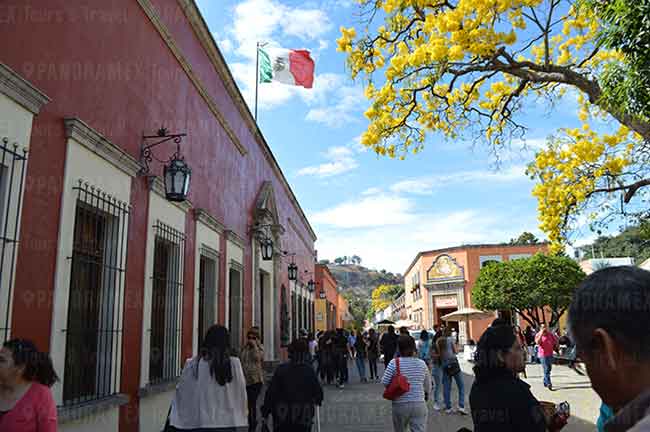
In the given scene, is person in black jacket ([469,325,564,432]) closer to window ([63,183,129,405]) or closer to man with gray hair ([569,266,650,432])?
man with gray hair ([569,266,650,432])

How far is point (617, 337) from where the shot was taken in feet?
3.98

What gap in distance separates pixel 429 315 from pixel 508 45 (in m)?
35.5

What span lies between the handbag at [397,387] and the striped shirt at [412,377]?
0.06 m

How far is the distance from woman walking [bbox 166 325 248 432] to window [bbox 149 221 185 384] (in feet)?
9.17

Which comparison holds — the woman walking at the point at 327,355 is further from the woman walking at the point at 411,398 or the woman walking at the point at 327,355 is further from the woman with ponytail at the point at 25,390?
the woman with ponytail at the point at 25,390

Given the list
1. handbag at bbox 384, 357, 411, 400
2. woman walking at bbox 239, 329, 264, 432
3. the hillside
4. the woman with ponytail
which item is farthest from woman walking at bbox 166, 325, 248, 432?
the hillside

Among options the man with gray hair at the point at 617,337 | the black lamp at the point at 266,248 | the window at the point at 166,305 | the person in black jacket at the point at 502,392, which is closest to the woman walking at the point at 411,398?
the person in black jacket at the point at 502,392

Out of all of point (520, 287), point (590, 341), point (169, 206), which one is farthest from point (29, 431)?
point (520, 287)

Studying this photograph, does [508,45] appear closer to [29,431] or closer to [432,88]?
[432,88]

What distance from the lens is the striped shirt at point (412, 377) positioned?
510cm

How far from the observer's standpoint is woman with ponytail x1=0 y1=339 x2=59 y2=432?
2857mm

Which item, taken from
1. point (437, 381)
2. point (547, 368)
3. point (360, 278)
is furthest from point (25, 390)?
point (360, 278)

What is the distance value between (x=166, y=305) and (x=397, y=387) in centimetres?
375

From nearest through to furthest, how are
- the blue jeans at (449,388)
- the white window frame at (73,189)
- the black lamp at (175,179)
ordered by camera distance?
the white window frame at (73,189) → the black lamp at (175,179) → the blue jeans at (449,388)
